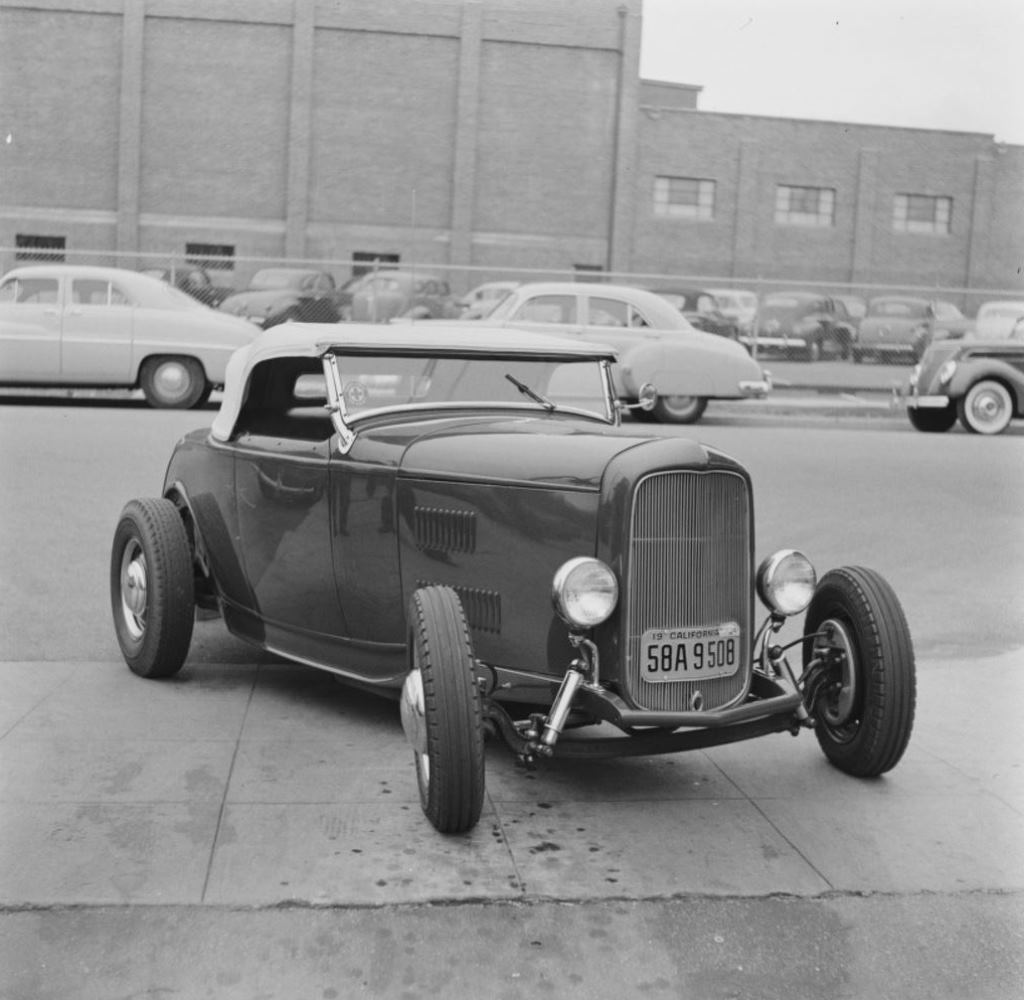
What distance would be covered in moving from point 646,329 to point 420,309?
20.3ft

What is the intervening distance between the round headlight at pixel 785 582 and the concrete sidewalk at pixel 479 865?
67cm

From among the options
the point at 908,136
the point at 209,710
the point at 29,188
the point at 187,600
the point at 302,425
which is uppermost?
the point at 908,136

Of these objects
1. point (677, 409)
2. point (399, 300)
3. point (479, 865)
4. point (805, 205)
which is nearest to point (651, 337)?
point (677, 409)

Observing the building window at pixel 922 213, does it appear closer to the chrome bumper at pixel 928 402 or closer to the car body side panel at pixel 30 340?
the chrome bumper at pixel 928 402

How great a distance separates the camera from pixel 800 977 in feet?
11.6

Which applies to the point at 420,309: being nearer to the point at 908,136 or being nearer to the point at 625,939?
the point at 625,939

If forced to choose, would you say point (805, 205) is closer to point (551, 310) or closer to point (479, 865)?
point (551, 310)

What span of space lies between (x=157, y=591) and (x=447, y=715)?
225 centimetres

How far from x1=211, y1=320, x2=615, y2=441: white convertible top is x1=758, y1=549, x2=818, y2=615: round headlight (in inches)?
62.8

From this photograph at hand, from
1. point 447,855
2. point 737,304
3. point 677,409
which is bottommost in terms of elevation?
point 447,855

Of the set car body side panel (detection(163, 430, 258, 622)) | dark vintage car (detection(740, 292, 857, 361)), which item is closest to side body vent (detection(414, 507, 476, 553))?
car body side panel (detection(163, 430, 258, 622))

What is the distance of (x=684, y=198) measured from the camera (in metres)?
41.2

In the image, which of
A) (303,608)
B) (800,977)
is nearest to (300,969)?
(800,977)

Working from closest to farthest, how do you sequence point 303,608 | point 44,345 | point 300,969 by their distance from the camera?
1. point 300,969
2. point 303,608
3. point 44,345
